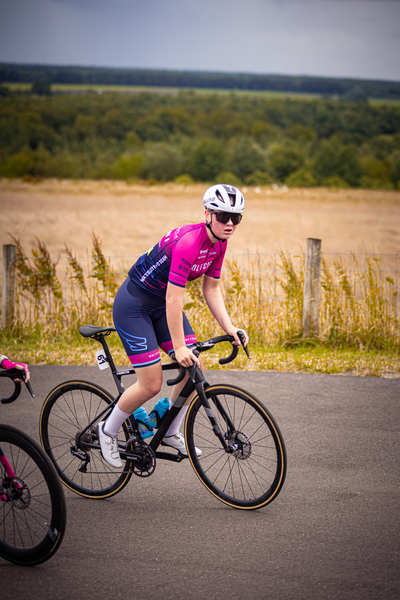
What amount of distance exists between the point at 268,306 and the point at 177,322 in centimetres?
511

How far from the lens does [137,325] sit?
3.60m

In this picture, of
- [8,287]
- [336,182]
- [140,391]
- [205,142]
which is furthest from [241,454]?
[205,142]

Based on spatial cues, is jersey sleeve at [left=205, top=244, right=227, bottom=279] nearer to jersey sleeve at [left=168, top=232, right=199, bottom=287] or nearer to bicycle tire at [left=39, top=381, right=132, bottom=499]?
jersey sleeve at [left=168, top=232, right=199, bottom=287]

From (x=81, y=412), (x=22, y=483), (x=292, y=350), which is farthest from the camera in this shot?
(x=292, y=350)

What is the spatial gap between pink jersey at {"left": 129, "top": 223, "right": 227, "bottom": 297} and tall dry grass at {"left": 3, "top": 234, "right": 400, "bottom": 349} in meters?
4.35

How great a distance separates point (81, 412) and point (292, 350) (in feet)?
13.3

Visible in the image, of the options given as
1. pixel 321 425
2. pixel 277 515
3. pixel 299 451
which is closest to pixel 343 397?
pixel 321 425

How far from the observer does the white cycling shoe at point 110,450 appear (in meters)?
3.71

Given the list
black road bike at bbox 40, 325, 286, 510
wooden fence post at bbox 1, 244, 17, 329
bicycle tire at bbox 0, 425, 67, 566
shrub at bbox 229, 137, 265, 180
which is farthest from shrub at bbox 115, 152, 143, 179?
bicycle tire at bbox 0, 425, 67, 566

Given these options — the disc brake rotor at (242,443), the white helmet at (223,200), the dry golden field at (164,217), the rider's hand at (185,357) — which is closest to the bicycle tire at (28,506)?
the rider's hand at (185,357)

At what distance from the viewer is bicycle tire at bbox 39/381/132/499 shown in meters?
3.92

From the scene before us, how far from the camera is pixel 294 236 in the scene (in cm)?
3938

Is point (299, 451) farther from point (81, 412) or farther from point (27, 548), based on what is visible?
point (27, 548)

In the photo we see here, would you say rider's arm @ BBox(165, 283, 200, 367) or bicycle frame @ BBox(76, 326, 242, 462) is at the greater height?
rider's arm @ BBox(165, 283, 200, 367)
